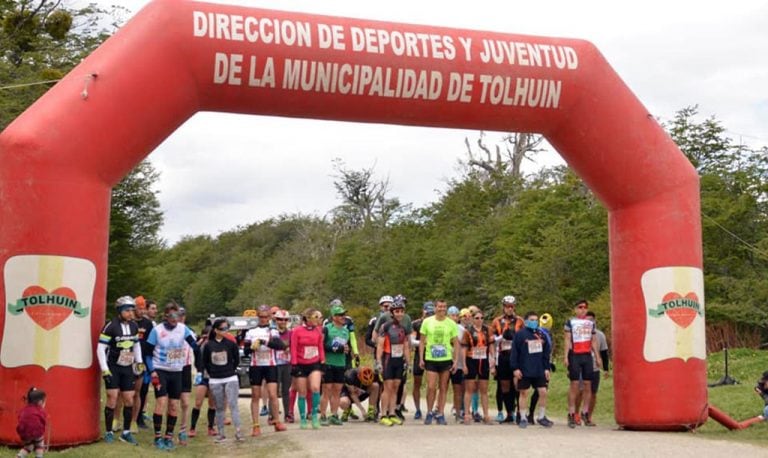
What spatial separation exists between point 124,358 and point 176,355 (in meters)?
0.67

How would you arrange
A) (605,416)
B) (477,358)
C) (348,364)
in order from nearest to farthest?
(477,358)
(348,364)
(605,416)

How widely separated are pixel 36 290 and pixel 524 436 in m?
5.86

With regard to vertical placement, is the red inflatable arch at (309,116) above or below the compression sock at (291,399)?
above

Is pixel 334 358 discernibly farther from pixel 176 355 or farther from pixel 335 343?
pixel 176 355

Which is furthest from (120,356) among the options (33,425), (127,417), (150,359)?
(33,425)

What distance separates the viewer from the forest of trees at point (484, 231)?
2450 centimetres

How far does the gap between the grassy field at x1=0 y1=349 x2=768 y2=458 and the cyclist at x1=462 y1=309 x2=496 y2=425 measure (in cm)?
192

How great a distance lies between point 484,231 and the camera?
116 ft

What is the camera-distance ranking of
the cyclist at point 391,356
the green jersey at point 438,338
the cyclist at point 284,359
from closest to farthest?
the cyclist at point 284,359 < the green jersey at point 438,338 < the cyclist at point 391,356

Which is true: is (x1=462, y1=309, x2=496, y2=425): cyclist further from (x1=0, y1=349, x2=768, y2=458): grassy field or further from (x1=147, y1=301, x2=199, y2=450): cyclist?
(x1=147, y1=301, x2=199, y2=450): cyclist

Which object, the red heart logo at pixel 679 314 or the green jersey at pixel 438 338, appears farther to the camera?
the green jersey at pixel 438 338

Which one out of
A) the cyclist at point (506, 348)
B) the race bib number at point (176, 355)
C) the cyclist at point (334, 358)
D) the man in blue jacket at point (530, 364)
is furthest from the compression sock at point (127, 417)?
the cyclist at point (506, 348)

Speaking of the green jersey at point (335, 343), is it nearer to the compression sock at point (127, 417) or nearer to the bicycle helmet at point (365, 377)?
the bicycle helmet at point (365, 377)

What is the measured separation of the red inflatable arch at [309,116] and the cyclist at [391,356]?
9.54 ft
